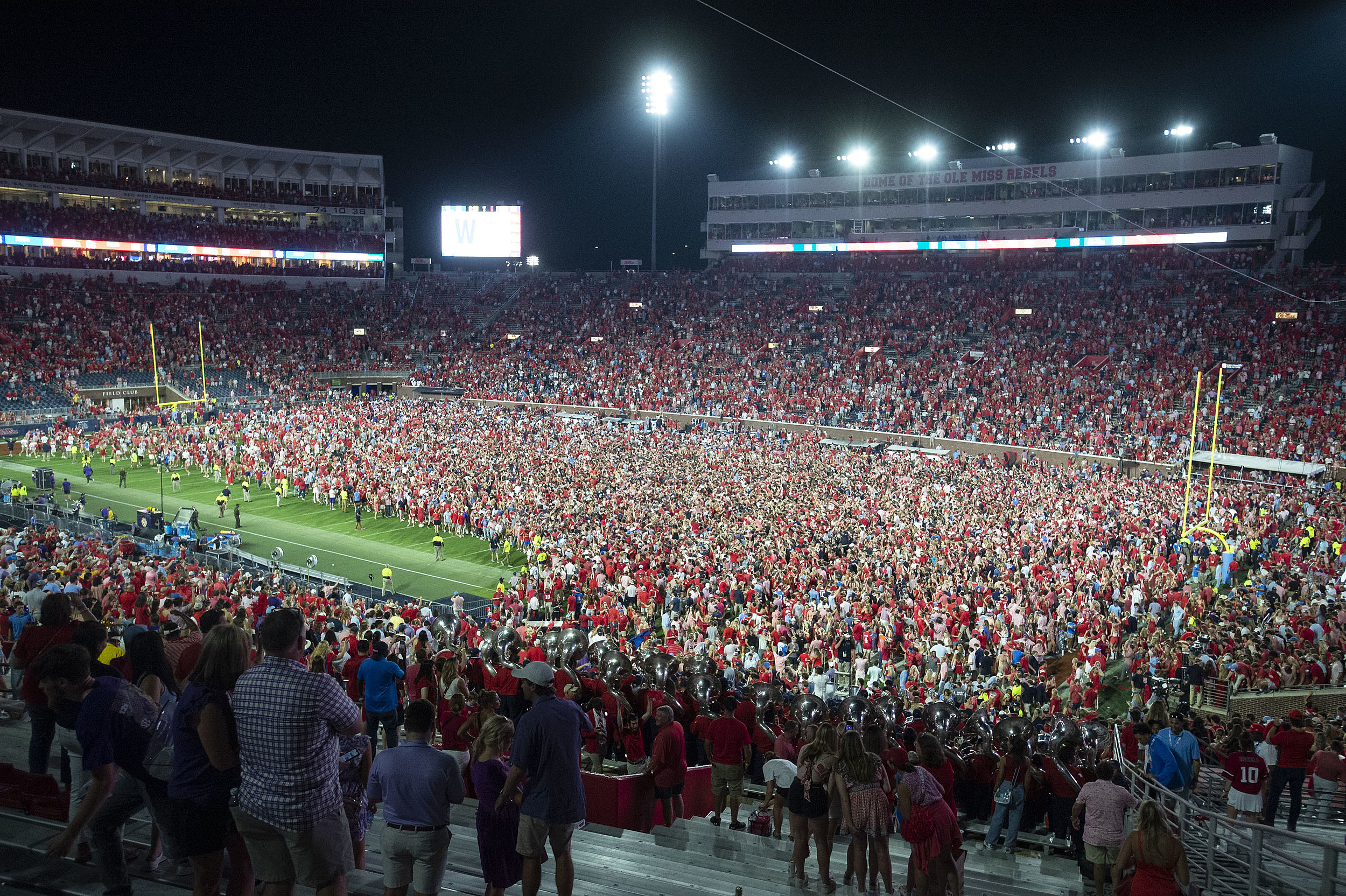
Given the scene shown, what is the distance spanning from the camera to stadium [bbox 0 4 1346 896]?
486 centimetres

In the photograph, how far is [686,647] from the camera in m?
16.2

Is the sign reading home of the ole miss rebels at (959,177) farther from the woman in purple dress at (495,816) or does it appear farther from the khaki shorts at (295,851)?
the khaki shorts at (295,851)

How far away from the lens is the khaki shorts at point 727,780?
7.37 metres

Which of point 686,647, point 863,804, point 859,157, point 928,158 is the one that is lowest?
point 686,647

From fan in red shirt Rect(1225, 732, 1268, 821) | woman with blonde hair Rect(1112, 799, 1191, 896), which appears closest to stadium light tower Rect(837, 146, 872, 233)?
fan in red shirt Rect(1225, 732, 1268, 821)

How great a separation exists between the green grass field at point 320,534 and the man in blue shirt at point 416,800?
17455 millimetres

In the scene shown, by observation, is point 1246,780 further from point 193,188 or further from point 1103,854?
point 193,188

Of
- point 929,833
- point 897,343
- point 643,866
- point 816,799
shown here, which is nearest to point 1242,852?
point 929,833

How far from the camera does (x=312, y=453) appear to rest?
3209 cm

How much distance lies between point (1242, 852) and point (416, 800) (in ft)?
19.1

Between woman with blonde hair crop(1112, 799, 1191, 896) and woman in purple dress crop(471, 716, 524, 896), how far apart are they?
323cm

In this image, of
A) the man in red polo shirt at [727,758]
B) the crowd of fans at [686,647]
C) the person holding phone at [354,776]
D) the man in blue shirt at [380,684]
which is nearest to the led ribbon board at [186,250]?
the crowd of fans at [686,647]

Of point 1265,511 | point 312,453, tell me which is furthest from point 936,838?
point 312,453

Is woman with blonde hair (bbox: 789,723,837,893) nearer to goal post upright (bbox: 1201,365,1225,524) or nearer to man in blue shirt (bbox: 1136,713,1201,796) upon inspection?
man in blue shirt (bbox: 1136,713,1201,796)
